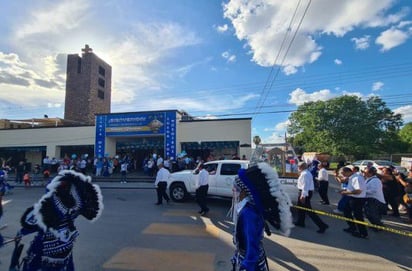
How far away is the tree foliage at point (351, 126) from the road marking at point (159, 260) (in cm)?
3843

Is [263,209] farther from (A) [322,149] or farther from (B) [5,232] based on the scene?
(A) [322,149]

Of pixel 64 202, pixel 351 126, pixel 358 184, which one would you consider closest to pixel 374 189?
pixel 358 184

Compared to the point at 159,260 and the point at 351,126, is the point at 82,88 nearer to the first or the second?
the point at 351,126

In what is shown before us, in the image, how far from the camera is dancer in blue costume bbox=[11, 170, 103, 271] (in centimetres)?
252

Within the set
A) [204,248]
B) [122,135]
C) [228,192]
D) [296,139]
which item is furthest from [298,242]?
[296,139]

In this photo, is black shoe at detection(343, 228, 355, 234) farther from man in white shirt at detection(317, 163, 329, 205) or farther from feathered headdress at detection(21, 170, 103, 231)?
feathered headdress at detection(21, 170, 103, 231)

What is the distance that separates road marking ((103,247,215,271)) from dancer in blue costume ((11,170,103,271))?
1.72 metres

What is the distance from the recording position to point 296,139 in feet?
155

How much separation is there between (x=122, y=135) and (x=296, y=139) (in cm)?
3515

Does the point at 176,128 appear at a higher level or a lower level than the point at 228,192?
higher

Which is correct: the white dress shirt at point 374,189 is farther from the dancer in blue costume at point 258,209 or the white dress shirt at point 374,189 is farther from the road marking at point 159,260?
the dancer in blue costume at point 258,209

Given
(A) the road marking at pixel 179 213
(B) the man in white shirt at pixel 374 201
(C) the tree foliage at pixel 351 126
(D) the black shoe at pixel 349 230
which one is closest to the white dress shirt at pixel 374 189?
(B) the man in white shirt at pixel 374 201

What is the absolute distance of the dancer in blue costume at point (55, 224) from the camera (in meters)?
2.52

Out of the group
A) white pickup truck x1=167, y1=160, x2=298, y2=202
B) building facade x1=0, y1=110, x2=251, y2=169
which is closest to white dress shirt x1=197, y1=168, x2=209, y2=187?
white pickup truck x1=167, y1=160, x2=298, y2=202
